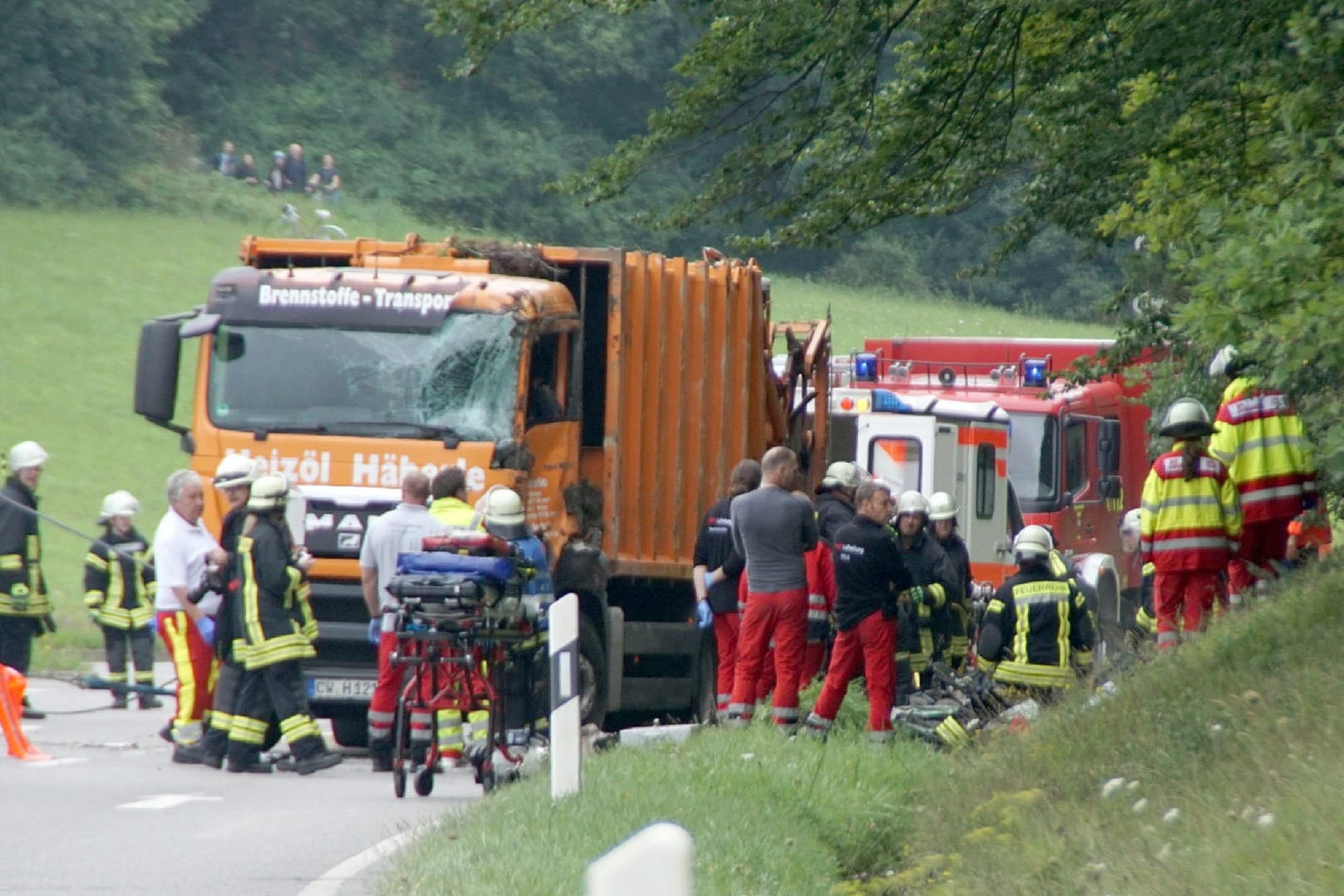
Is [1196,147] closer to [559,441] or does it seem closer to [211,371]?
[559,441]

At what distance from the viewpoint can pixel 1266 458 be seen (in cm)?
1194

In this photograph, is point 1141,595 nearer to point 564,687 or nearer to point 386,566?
point 386,566

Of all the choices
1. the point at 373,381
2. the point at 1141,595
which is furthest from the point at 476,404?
the point at 1141,595

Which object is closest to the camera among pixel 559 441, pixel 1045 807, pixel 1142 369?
pixel 1045 807

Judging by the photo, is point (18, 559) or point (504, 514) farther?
point (18, 559)

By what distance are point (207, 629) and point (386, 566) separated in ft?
5.08

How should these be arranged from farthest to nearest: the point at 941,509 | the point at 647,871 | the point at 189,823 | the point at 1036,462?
the point at 1036,462
the point at 941,509
the point at 189,823
the point at 647,871

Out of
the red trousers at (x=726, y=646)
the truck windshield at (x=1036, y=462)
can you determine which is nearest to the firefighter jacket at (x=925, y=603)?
the red trousers at (x=726, y=646)

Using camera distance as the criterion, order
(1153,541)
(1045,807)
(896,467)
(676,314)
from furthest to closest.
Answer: (896,467)
(676,314)
(1153,541)
(1045,807)

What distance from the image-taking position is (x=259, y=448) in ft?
41.3

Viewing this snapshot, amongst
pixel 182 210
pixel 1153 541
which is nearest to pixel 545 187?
pixel 1153 541

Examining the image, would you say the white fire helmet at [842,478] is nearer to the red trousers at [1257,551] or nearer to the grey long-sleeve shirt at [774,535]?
the grey long-sleeve shirt at [774,535]

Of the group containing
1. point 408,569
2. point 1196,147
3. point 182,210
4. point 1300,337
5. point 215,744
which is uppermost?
point 182,210

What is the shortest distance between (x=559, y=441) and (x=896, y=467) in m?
5.83
